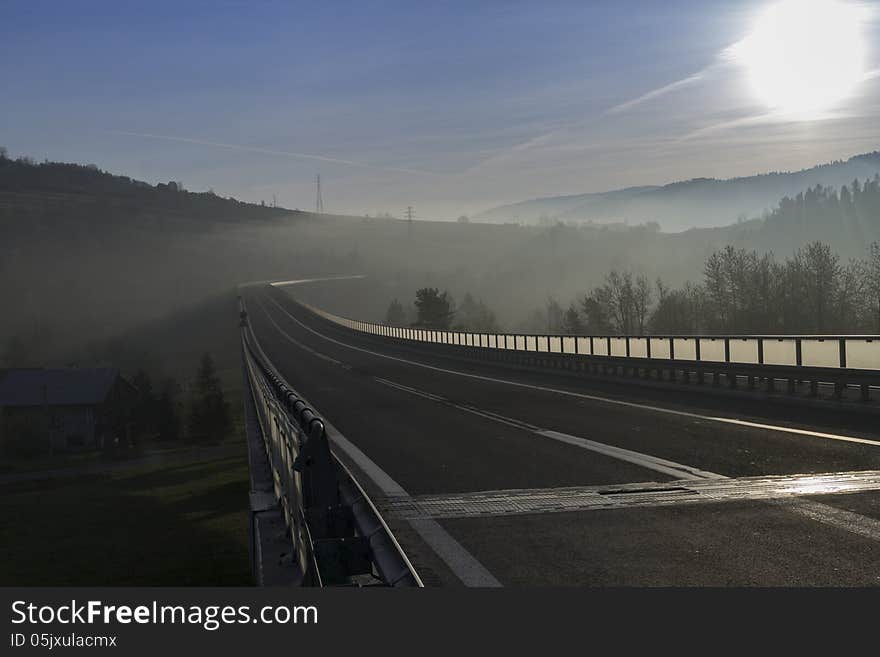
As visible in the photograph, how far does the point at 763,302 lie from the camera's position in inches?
5226

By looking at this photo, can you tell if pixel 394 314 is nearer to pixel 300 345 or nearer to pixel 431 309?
pixel 431 309

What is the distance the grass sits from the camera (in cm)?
2492

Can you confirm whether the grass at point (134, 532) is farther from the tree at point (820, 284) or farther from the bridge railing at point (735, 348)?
the tree at point (820, 284)

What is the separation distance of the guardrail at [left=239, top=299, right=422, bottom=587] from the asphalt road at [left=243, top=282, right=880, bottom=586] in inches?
45.7

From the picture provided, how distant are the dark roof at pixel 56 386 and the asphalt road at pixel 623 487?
3336 inches

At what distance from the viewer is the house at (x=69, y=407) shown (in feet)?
326

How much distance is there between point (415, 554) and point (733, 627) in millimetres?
3742

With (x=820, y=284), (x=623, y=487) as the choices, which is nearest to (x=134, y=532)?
(x=623, y=487)

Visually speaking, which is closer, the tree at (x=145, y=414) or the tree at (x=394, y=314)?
the tree at (x=145, y=414)

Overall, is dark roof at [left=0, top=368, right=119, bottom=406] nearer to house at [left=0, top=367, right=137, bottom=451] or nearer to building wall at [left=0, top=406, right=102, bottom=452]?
house at [left=0, top=367, right=137, bottom=451]

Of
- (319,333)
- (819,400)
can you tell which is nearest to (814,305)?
(319,333)

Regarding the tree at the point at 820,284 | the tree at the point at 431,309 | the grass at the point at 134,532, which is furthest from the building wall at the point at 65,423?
the tree at the point at 820,284

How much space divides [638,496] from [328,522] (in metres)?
5.84

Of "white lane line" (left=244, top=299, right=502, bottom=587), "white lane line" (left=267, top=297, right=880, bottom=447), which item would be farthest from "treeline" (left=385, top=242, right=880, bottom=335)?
"white lane line" (left=244, top=299, right=502, bottom=587)
